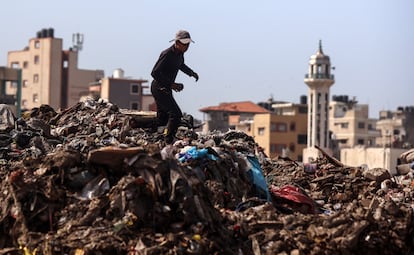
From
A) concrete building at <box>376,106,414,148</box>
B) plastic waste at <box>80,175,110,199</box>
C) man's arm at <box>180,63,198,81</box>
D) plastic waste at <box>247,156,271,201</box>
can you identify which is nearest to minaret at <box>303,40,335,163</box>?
concrete building at <box>376,106,414,148</box>

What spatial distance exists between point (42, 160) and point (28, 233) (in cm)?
95

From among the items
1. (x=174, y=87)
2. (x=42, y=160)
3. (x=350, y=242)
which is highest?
(x=174, y=87)

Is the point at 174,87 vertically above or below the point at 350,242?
above

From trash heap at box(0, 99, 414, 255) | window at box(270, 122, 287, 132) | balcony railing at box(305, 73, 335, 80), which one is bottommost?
trash heap at box(0, 99, 414, 255)

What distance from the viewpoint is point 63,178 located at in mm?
8695

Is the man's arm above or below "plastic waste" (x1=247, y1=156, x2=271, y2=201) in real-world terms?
above

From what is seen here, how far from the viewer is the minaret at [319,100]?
80.2 m

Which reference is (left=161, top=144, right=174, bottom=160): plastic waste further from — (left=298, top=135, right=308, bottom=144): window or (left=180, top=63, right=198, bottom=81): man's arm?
(left=298, top=135, right=308, bottom=144): window

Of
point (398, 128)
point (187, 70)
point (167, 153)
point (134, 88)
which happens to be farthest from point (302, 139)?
point (167, 153)

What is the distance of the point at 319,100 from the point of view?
81.4m

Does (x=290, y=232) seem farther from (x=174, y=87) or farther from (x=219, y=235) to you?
(x=174, y=87)

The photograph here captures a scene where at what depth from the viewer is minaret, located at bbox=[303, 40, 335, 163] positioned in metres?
80.2

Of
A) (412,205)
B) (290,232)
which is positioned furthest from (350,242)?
(412,205)

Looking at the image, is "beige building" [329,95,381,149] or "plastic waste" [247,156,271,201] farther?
"beige building" [329,95,381,149]
